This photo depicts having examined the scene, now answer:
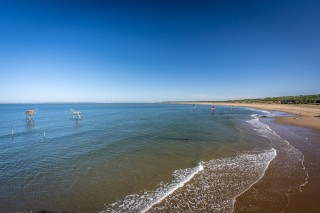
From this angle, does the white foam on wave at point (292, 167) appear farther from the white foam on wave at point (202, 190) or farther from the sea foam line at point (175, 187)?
the sea foam line at point (175, 187)

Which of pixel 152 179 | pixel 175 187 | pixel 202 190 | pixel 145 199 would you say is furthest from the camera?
pixel 152 179

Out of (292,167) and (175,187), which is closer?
(175,187)

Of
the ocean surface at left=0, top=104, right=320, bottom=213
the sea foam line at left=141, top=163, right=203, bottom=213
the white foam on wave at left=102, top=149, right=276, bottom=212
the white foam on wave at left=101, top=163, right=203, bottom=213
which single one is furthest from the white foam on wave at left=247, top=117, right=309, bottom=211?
the white foam on wave at left=101, top=163, right=203, bottom=213

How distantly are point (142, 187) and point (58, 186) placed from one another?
14.7 feet

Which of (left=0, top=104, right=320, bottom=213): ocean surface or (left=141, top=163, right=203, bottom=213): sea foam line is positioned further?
(left=0, top=104, right=320, bottom=213): ocean surface

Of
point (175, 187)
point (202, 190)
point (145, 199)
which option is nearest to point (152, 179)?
point (175, 187)

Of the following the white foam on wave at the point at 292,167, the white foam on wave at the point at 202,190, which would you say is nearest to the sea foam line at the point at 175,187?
the white foam on wave at the point at 202,190

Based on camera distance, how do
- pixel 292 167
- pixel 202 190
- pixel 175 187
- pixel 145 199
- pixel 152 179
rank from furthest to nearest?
pixel 292 167, pixel 152 179, pixel 175 187, pixel 202 190, pixel 145 199

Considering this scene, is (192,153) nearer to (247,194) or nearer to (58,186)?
(247,194)

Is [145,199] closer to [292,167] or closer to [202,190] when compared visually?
[202,190]

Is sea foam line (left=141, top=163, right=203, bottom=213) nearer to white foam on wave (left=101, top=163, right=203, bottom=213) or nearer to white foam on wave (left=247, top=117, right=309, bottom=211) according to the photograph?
white foam on wave (left=101, top=163, right=203, bottom=213)

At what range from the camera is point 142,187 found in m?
9.25

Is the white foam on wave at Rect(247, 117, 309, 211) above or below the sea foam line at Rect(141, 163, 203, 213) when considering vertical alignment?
above

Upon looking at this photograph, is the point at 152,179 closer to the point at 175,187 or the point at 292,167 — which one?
the point at 175,187
